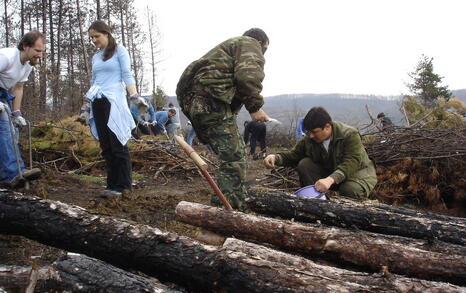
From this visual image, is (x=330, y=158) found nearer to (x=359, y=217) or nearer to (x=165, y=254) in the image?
(x=359, y=217)

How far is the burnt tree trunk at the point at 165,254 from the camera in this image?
1.58m

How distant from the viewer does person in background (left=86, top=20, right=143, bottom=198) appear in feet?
12.8

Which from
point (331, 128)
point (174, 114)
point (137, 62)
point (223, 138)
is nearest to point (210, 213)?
point (223, 138)

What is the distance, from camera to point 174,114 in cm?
1009

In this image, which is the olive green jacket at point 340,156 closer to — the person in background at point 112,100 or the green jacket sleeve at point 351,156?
the green jacket sleeve at point 351,156

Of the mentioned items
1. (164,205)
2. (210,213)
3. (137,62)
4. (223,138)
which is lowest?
(164,205)

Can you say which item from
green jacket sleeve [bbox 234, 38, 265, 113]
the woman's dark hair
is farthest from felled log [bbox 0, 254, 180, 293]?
the woman's dark hair

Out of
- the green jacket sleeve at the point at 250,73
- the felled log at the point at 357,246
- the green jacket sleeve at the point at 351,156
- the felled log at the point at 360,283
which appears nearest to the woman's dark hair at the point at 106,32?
the green jacket sleeve at the point at 250,73

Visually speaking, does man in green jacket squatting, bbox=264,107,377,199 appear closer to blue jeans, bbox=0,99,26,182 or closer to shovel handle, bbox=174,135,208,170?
shovel handle, bbox=174,135,208,170

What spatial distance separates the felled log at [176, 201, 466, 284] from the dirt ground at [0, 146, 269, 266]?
29.3 inches

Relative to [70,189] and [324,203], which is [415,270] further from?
[70,189]

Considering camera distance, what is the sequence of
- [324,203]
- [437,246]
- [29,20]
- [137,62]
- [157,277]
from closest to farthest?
[157,277]
[437,246]
[324,203]
[29,20]
[137,62]

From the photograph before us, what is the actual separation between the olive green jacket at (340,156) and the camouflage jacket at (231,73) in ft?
4.45

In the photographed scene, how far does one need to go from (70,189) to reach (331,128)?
325cm
